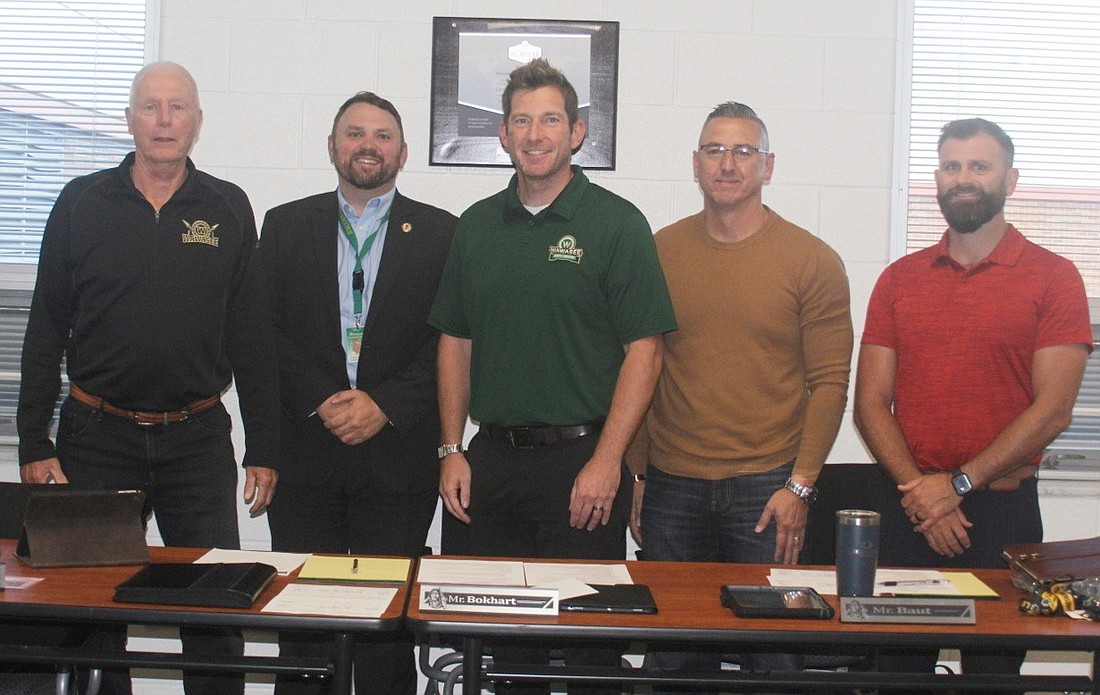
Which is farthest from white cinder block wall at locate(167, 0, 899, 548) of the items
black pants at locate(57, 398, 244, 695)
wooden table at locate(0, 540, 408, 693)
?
wooden table at locate(0, 540, 408, 693)

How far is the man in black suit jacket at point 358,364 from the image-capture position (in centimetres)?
288

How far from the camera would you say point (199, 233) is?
281 cm

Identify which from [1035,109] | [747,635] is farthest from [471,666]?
[1035,109]

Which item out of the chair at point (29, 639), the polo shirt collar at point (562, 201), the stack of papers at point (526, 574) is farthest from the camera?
the polo shirt collar at point (562, 201)

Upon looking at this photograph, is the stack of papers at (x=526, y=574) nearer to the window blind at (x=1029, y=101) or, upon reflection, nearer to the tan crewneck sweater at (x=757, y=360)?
the tan crewneck sweater at (x=757, y=360)

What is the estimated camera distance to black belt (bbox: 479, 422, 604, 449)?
8.43 ft

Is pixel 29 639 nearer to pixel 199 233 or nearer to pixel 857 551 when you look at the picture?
pixel 199 233

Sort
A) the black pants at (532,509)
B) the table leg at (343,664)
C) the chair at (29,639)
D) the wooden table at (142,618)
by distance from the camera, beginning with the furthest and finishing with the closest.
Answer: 1. the black pants at (532,509)
2. the chair at (29,639)
3. the table leg at (343,664)
4. the wooden table at (142,618)

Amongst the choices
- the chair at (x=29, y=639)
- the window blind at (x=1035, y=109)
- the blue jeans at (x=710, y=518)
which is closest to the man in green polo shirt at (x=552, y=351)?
the blue jeans at (x=710, y=518)

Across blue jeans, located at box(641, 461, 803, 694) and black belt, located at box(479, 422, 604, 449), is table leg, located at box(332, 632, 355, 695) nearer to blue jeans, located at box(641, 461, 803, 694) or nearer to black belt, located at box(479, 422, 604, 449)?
black belt, located at box(479, 422, 604, 449)

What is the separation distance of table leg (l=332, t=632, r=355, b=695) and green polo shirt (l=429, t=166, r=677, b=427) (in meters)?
0.85

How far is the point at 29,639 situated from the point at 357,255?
1.30 meters

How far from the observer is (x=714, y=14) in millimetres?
3518

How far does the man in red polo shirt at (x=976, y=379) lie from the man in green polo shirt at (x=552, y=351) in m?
0.71
